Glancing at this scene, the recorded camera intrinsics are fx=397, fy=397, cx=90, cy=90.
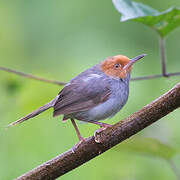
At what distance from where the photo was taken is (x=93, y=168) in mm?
4613

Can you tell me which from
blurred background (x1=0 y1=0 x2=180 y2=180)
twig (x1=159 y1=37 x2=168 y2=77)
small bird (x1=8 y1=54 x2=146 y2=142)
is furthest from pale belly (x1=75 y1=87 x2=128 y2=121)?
twig (x1=159 y1=37 x2=168 y2=77)

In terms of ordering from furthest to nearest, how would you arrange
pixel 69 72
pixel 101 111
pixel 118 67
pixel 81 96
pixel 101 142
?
pixel 69 72
pixel 118 67
pixel 81 96
pixel 101 111
pixel 101 142

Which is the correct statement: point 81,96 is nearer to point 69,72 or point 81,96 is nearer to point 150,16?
point 150,16

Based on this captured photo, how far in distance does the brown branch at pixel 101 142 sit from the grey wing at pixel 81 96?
0.61m

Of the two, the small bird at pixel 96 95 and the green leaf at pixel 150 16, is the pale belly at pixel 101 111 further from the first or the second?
the green leaf at pixel 150 16

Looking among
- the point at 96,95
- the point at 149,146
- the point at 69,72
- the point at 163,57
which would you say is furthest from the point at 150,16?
the point at 69,72

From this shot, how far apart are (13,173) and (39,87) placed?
39.4 inches

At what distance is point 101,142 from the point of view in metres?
2.96

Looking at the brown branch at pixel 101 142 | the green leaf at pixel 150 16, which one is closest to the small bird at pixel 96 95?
the green leaf at pixel 150 16

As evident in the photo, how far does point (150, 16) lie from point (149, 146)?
1087 millimetres

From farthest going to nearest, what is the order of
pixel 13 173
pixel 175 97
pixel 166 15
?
pixel 13 173
pixel 166 15
pixel 175 97

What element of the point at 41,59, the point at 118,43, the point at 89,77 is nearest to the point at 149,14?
the point at 89,77

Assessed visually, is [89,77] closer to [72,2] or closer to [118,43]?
[118,43]

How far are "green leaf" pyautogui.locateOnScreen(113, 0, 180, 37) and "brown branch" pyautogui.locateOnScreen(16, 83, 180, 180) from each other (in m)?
0.81
